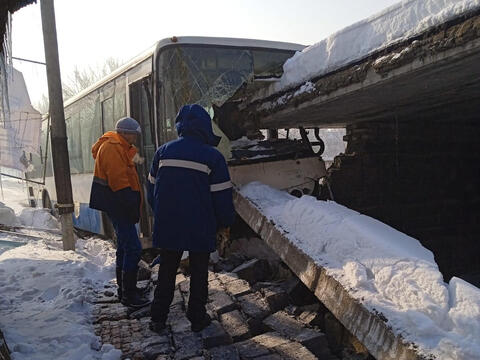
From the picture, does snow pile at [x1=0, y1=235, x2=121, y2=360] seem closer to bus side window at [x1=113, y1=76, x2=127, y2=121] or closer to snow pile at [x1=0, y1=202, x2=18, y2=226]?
bus side window at [x1=113, y1=76, x2=127, y2=121]

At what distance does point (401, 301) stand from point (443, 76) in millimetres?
1946

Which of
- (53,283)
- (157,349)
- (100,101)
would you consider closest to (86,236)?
(100,101)

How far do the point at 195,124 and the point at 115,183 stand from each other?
1.00 metres

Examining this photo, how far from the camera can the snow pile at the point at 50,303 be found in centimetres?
290

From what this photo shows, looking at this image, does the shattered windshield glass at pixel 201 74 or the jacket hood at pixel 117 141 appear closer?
the jacket hood at pixel 117 141

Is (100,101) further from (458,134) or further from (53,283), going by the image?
(458,134)

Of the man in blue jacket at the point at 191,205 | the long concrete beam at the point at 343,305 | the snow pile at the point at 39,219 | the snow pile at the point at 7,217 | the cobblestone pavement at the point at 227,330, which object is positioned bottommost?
the snow pile at the point at 39,219

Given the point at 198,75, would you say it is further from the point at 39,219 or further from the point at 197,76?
the point at 39,219

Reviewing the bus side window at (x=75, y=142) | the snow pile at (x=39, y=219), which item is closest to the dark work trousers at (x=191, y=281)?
the bus side window at (x=75, y=142)

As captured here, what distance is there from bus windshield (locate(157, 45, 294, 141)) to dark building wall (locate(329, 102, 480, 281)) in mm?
1779

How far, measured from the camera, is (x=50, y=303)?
12.5 ft

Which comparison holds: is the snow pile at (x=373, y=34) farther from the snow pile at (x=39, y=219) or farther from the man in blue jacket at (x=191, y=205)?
the snow pile at (x=39, y=219)

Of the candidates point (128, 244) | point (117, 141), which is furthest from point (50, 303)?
point (117, 141)

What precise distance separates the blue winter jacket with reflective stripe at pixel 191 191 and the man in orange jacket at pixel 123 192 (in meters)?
0.55
